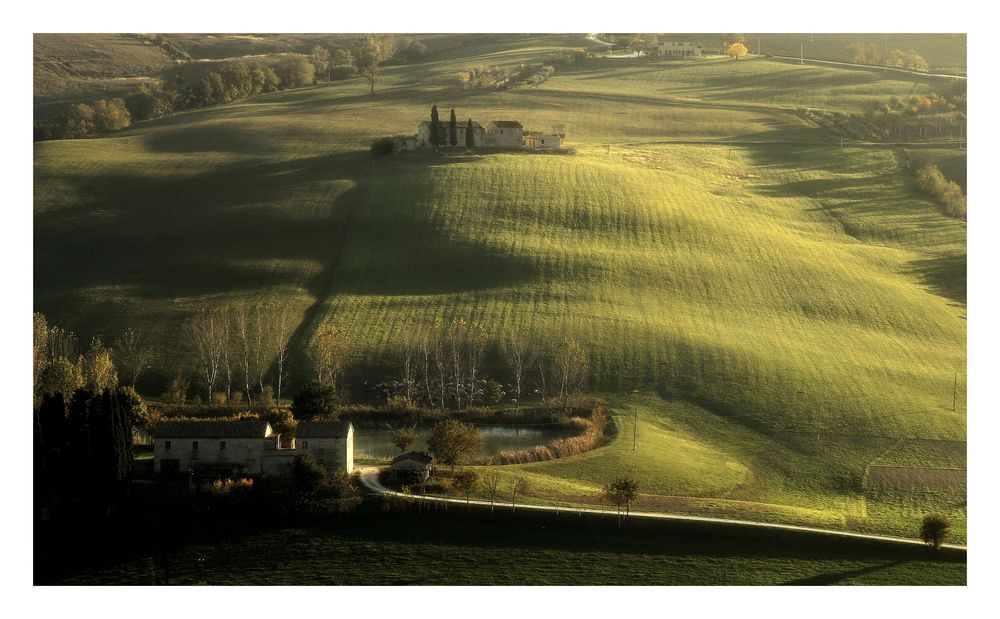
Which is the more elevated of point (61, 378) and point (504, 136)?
point (504, 136)

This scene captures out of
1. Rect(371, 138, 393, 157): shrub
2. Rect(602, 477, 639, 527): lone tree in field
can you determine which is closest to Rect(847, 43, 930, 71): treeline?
Rect(371, 138, 393, 157): shrub

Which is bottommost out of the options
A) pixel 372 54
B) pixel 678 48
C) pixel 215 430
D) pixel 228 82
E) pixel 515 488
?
pixel 515 488

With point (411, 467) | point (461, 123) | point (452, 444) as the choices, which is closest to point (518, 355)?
point (452, 444)

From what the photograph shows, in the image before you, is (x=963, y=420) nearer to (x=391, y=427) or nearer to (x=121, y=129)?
(x=391, y=427)

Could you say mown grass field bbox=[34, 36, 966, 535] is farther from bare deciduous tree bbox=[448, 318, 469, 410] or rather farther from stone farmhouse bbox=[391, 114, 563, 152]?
stone farmhouse bbox=[391, 114, 563, 152]

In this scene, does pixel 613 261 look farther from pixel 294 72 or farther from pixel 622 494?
pixel 294 72

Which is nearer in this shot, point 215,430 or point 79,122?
point 215,430

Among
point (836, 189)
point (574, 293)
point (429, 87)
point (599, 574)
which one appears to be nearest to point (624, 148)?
point (836, 189)

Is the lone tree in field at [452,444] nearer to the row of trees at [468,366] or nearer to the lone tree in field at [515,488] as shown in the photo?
the lone tree in field at [515,488]
